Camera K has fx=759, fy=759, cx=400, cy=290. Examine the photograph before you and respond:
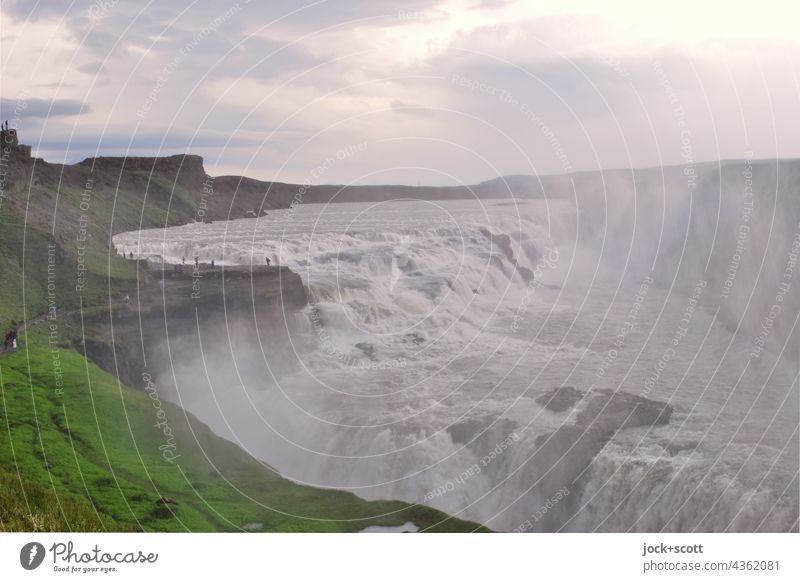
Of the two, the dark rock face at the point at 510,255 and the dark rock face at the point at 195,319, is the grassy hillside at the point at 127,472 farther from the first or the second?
the dark rock face at the point at 510,255

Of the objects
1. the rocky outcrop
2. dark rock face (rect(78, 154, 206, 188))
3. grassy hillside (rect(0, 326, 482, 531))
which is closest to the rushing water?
the rocky outcrop

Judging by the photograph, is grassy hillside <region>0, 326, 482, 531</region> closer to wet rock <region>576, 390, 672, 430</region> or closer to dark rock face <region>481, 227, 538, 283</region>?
wet rock <region>576, 390, 672, 430</region>

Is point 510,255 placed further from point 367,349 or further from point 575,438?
point 575,438

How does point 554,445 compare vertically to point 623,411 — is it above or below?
below

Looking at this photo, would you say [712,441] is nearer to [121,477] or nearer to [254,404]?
[254,404]

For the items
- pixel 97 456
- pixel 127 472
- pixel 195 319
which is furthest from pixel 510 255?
pixel 97 456

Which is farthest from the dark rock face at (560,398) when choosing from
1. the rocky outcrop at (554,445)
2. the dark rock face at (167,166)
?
the dark rock face at (167,166)

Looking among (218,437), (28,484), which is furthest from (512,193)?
(28,484)

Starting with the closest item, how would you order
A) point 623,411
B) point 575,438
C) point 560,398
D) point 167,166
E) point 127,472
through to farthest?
1. point 127,472
2. point 575,438
3. point 623,411
4. point 560,398
5. point 167,166
